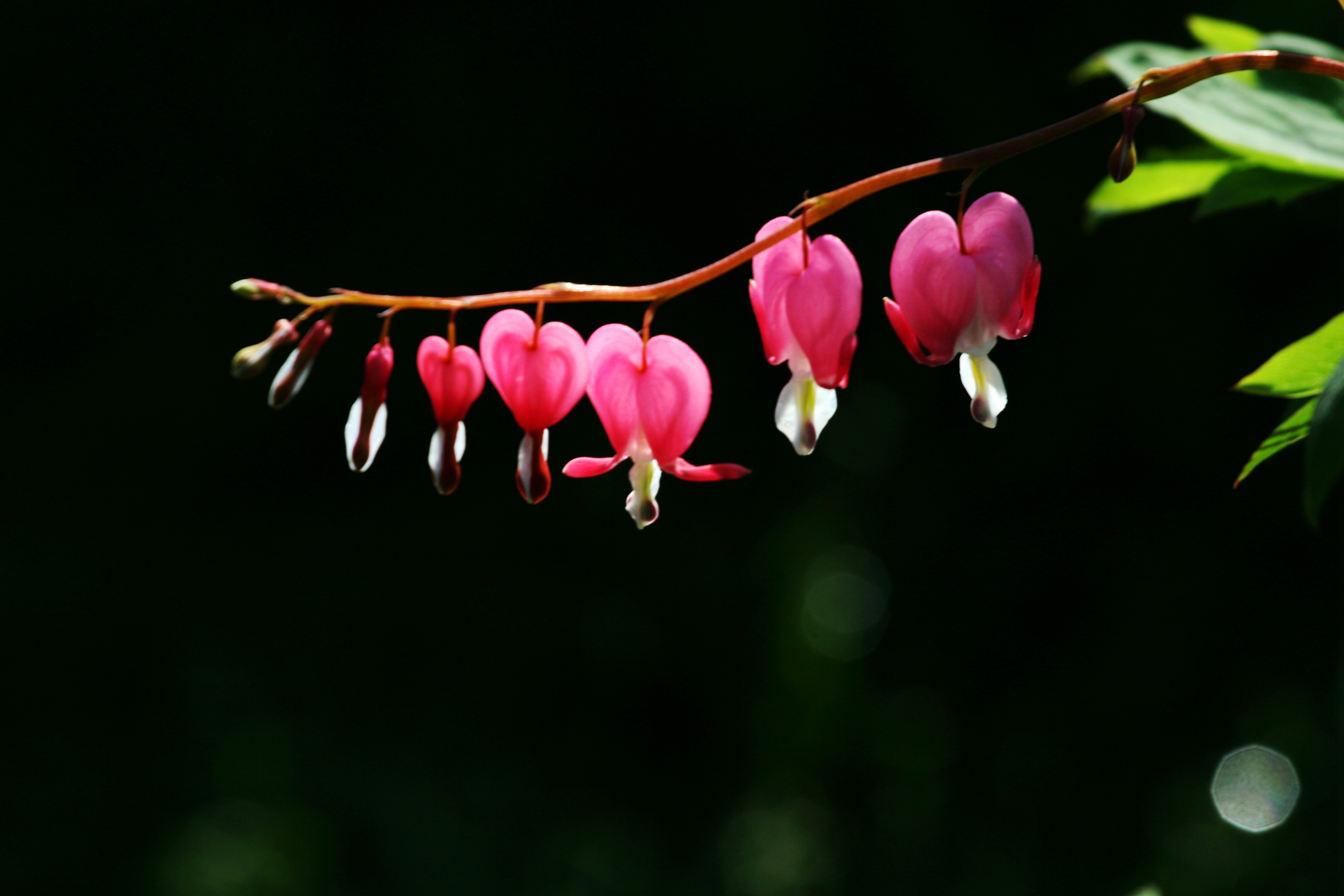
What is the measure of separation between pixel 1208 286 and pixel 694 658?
168cm

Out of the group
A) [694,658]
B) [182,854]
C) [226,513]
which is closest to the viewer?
[182,854]

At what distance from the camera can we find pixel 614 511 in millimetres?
2939

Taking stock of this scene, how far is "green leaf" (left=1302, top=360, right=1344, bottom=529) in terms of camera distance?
48 centimetres

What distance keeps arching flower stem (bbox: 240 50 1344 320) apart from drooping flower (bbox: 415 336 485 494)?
0.16 ft

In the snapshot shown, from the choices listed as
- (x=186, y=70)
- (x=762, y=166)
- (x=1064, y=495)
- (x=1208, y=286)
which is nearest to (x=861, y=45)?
(x=762, y=166)

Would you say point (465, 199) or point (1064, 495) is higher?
point (465, 199)

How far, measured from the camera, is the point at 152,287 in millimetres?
3115

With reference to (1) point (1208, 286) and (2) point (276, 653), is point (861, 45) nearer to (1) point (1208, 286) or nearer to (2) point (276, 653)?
(1) point (1208, 286)

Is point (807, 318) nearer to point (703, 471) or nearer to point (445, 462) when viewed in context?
point (703, 471)

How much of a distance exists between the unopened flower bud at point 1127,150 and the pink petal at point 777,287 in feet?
0.53

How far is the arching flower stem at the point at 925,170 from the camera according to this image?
1.64 ft

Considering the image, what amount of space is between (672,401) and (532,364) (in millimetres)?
86

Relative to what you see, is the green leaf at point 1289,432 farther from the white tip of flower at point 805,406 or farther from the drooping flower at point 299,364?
the drooping flower at point 299,364

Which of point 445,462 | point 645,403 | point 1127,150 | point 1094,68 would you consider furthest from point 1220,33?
point 445,462
